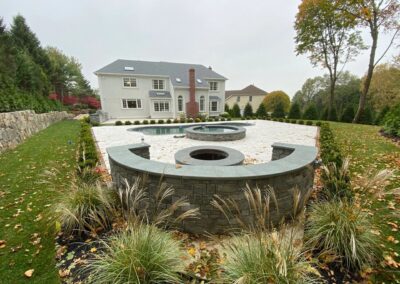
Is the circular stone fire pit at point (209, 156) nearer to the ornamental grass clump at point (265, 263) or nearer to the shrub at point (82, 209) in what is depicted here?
the shrub at point (82, 209)

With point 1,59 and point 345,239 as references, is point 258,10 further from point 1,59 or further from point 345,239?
point 1,59

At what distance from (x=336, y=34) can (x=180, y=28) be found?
16.4 meters

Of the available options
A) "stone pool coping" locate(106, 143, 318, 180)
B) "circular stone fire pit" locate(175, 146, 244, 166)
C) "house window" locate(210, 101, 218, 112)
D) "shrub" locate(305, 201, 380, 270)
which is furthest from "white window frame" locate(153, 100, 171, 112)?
"shrub" locate(305, 201, 380, 270)

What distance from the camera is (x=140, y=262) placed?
1703mm

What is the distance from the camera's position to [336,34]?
62.3ft

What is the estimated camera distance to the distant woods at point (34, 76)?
1127 centimetres

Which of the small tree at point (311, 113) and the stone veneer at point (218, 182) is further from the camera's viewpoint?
the small tree at point (311, 113)

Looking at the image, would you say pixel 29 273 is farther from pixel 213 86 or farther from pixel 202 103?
pixel 213 86

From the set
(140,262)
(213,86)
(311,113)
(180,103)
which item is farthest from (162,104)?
(140,262)

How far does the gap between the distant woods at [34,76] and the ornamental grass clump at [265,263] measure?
1272 cm

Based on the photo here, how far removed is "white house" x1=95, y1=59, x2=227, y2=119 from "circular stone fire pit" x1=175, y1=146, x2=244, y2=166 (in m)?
16.2

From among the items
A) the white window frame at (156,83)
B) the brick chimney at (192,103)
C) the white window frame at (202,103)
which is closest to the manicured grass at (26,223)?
the brick chimney at (192,103)

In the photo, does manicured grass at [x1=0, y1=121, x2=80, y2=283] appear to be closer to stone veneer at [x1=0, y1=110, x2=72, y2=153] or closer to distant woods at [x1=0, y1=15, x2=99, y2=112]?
stone veneer at [x1=0, y1=110, x2=72, y2=153]

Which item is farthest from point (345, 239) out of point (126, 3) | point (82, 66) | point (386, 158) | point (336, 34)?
point (82, 66)
